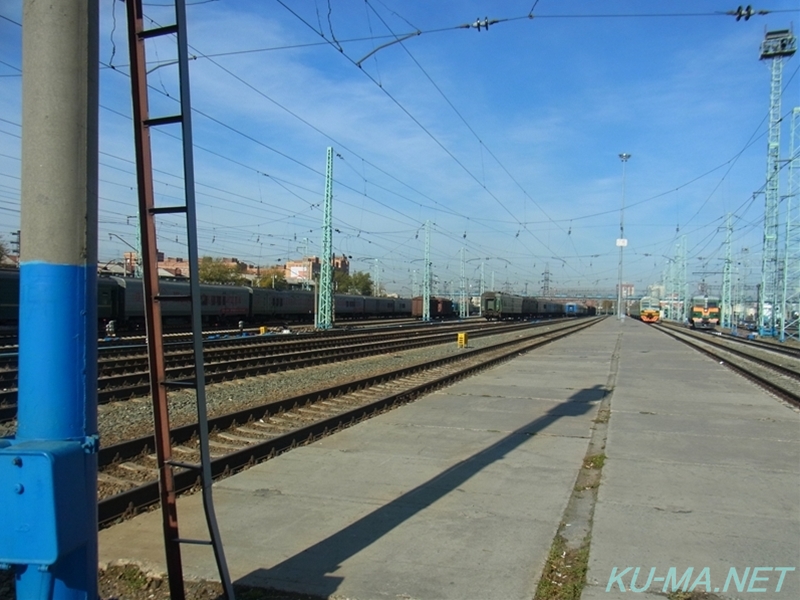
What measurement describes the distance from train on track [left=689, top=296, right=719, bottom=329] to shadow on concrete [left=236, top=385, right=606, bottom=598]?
7006 centimetres

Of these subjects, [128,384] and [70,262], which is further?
[128,384]

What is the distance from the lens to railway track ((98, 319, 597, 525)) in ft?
19.4

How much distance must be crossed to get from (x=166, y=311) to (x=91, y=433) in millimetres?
31423

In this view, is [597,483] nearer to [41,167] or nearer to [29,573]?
[29,573]

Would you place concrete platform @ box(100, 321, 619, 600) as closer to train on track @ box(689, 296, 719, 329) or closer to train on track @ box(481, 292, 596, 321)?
train on track @ box(481, 292, 596, 321)

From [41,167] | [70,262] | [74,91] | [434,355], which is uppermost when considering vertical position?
[74,91]

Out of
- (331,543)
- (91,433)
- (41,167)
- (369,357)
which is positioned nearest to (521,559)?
(331,543)

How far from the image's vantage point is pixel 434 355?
23.1 meters

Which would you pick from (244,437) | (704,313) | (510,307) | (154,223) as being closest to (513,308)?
(510,307)

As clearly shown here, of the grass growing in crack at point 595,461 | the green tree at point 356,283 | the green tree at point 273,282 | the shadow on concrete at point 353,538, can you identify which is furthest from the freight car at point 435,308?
the shadow on concrete at point 353,538

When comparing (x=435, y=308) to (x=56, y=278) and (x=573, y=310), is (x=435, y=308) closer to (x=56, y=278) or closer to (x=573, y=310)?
(x=573, y=310)

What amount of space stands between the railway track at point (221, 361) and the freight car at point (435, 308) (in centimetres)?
4311

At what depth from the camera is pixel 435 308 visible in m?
74.2

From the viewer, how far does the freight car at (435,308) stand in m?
72.7
